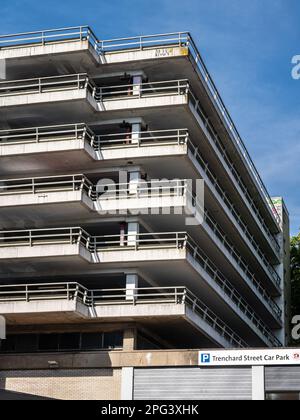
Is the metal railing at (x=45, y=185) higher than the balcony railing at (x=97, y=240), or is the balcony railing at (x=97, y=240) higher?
the metal railing at (x=45, y=185)

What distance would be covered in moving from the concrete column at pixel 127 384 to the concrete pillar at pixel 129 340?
133 centimetres

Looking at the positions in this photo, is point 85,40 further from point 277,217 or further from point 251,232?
point 277,217

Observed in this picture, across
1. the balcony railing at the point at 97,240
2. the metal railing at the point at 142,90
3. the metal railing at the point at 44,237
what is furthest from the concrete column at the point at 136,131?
the metal railing at the point at 44,237

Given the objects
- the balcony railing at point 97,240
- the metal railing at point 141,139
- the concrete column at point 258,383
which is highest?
the metal railing at point 141,139

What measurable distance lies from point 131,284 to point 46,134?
10.3 meters

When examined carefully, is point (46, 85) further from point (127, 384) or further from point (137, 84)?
point (127, 384)

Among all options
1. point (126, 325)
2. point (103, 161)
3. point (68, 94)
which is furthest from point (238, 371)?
point (68, 94)

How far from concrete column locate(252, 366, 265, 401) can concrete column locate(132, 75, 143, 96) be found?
16.4 m

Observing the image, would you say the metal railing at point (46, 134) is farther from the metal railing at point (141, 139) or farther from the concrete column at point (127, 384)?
the concrete column at point (127, 384)

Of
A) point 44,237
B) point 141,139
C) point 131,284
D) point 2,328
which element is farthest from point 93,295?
point 141,139

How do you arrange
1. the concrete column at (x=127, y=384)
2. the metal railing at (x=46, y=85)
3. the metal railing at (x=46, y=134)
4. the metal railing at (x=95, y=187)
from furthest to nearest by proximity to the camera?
the metal railing at (x=46, y=85), the metal railing at (x=46, y=134), the metal railing at (x=95, y=187), the concrete column at (x=127, y=384)

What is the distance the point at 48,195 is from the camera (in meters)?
40.4

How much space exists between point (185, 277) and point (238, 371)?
281 inches

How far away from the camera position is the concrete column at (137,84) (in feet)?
138
